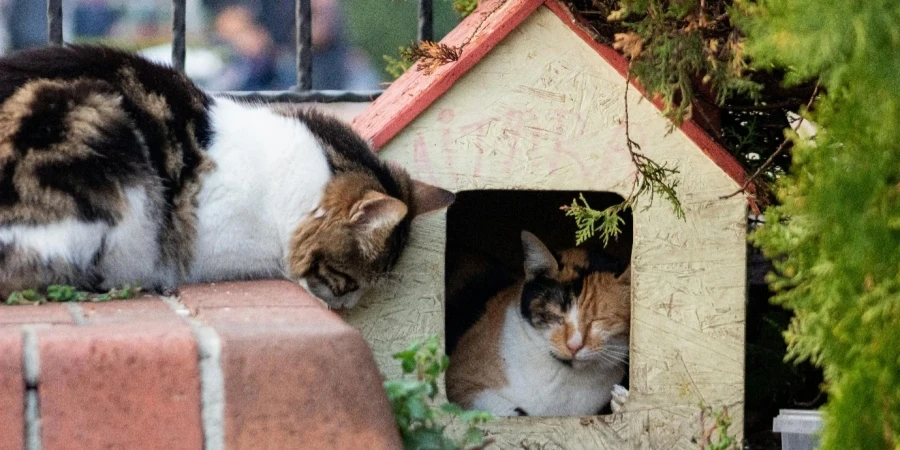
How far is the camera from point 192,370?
1.46 m

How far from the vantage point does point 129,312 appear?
183 centimetres

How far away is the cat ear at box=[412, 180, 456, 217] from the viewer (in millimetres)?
2641

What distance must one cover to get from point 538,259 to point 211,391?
1.79m

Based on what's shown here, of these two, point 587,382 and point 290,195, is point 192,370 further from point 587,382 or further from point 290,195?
point 587,382

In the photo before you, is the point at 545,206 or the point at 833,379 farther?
the point at 545,206

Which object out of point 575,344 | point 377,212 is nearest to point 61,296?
point 377,212

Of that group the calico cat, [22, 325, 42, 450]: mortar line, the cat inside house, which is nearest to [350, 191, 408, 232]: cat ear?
the calico cat

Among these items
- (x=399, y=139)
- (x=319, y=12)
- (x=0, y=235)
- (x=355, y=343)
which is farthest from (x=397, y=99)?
(x=319, y=12)

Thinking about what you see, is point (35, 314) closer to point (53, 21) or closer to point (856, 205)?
point (856, 205)

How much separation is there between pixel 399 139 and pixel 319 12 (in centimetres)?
777

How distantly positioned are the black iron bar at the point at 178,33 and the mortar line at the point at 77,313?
1.60 metres

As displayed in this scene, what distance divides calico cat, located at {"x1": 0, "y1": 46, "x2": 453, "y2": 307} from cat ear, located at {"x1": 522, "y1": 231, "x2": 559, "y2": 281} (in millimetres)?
538

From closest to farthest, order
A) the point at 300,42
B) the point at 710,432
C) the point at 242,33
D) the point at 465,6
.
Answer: the point at 710,432 → the point at 465,6 → the point at 300,42 → the point at 242,33

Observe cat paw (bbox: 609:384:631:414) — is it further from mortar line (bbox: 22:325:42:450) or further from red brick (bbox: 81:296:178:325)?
mortar line (bbox: 22:325:42:450)
